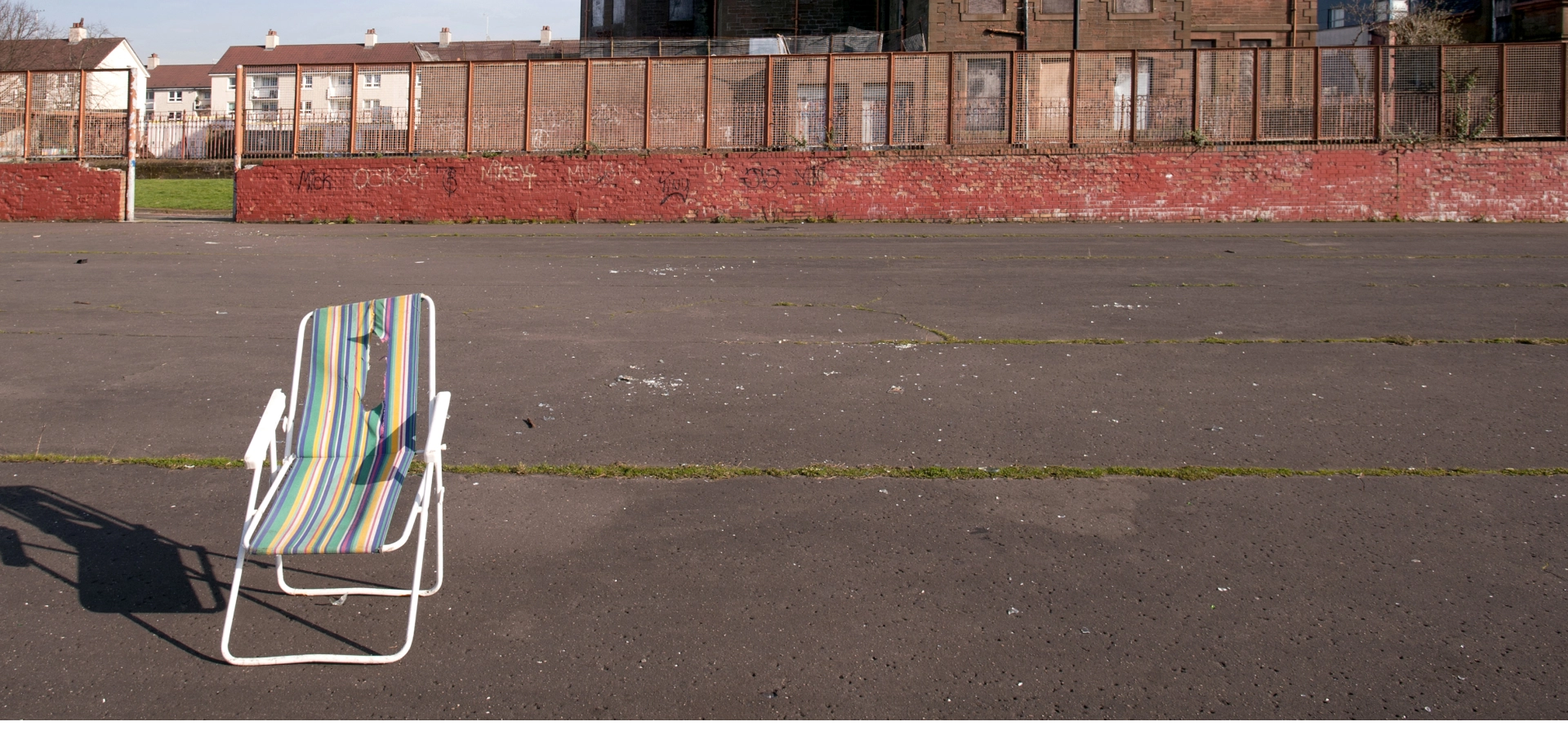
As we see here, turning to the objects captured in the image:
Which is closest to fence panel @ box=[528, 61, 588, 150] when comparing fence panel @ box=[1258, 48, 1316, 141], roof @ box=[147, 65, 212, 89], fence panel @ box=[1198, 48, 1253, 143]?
fence panel @ box=[1198, 48, 1253, 143]

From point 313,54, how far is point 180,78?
20.1 m

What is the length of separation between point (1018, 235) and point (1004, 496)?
502 inches

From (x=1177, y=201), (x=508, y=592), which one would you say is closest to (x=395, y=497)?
(x=508, y=592)

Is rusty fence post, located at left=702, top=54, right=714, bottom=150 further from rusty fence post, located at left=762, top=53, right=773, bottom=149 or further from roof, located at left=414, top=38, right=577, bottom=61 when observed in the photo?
roof, located at left=414, top=38, right=577, bottom=61

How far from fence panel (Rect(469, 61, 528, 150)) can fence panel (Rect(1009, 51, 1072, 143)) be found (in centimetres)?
704

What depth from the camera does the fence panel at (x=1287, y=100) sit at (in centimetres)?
2144

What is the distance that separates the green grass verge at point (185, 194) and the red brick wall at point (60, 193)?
13.6ft

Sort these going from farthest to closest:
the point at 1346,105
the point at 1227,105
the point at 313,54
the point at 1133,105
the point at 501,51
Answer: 1. the point at 313,54
2. the point at 501,51
3. the point at 1133,105
4. the point at 1227,105
5. the point at 1346,105

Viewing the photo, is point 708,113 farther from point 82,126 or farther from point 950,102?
point 82,126

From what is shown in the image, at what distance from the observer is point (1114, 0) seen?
31.9 m

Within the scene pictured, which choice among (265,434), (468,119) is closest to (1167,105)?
(468,119)

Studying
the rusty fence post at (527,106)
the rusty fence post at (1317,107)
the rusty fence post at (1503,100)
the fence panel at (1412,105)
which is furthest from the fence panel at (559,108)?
the rusty fence post at (1503,100)

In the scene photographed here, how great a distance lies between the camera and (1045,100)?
71.8ft

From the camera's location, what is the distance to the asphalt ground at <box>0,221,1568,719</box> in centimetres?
373
